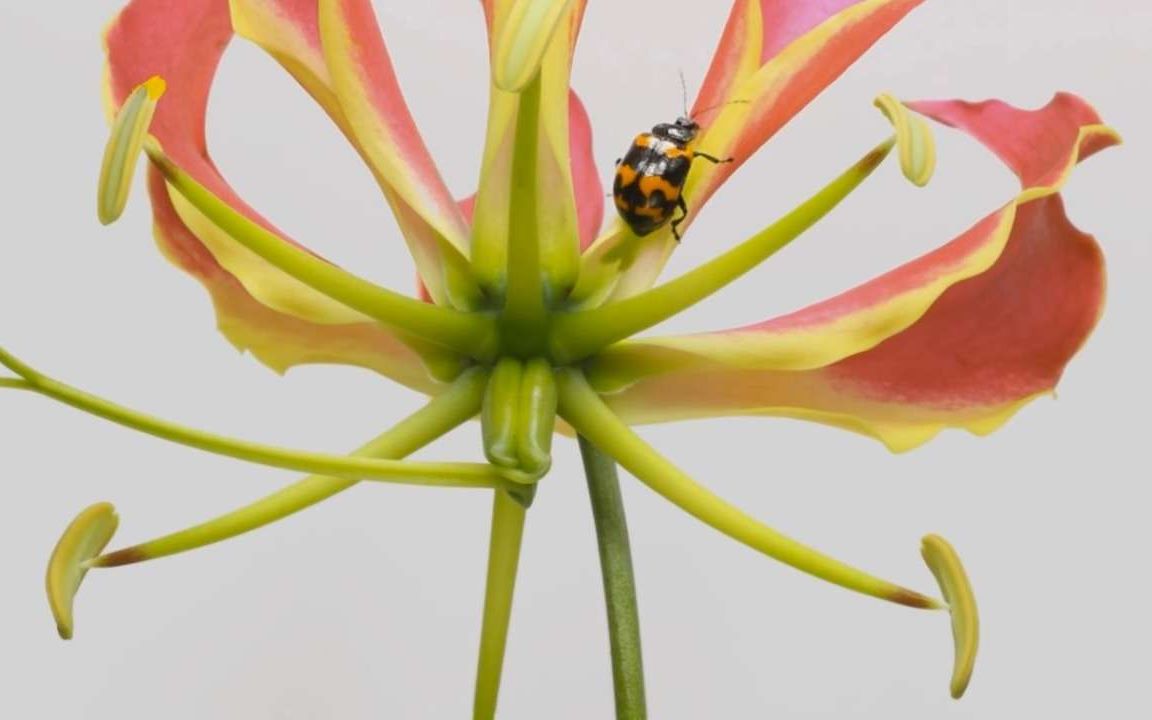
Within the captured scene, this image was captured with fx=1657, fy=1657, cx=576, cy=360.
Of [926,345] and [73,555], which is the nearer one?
[73,555]

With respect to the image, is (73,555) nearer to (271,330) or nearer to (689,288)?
(271,330)

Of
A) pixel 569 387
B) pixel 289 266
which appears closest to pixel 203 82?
pixel 289 266

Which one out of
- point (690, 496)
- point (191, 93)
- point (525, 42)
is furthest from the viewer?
point (191, 93)

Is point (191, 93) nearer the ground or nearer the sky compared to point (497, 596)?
nearer the sky

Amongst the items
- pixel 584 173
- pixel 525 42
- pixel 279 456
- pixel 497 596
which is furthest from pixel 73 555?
pixel 584 173

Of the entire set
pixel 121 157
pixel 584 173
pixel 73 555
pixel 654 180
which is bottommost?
pixel 73 555

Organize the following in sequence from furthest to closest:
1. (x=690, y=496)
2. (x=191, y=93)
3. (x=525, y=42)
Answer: (x=191, y=93) → (x=690, y=496) → (x=525, y=42)

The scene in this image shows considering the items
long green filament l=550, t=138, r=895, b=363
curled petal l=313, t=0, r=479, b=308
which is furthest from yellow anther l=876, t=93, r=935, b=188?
curled petal l=313, t=0, r=479, b=308
